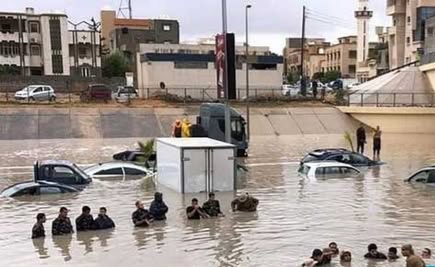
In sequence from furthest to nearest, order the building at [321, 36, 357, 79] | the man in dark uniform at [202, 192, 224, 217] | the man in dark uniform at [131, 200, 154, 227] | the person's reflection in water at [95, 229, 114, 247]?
the building at [321, 36, 357, 79]
the man in dark uniform at [202, 192, 224, 217]
the man in dark uniform at [131, 200, 154, 227]
the person's reflection in water at [95, 229, 114, 247]

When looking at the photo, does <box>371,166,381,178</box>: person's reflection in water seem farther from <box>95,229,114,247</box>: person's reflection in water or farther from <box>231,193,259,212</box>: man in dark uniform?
<box>95,229,114,247</box>: person's reflection in water

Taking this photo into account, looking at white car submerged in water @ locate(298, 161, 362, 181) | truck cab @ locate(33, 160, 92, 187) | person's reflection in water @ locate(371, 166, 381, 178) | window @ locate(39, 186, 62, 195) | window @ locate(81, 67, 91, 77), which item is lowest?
person's reflection in water @ locate(371, 166, 381, 178)

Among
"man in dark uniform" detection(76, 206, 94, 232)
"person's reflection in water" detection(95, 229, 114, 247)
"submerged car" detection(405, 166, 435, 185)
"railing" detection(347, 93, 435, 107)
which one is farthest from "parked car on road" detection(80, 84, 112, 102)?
"person's reflection in water" detection(95, 229, 114, 247)

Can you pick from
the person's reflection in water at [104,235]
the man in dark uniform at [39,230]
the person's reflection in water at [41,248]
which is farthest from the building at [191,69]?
the person's reflection in water at [41,248]

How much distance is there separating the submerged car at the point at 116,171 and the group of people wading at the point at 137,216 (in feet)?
25.5

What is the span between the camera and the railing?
182 feet

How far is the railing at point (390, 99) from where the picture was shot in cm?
5537

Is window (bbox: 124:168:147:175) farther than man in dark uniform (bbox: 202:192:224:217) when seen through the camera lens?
Yes

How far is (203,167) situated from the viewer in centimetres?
2242

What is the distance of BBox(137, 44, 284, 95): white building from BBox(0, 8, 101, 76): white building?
18.4 m

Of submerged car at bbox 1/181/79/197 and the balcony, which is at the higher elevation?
the balcony

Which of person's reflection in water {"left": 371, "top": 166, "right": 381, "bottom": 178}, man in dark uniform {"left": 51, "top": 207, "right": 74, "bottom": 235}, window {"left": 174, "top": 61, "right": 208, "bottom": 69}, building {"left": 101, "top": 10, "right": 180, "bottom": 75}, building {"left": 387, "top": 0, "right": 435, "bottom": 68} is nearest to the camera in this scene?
man in dark uniform {"left": 51, "top": 207, "right": 74, "bottom": 235}

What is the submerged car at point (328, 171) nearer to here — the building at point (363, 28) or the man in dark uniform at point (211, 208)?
the man in dark uniform at point (211, 208)

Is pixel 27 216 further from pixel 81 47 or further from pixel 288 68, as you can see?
pixel 288 68
